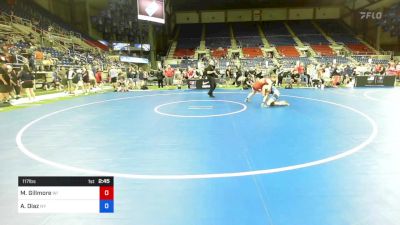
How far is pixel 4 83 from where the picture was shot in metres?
13.0

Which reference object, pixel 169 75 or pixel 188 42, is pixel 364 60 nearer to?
pixel 188 42

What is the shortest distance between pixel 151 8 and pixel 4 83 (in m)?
15.2

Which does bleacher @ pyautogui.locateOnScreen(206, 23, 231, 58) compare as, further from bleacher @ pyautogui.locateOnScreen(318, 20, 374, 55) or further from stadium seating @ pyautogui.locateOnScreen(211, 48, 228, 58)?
bleacher @ pyautogui.locateOnScreen(318, 20, 374, 55)

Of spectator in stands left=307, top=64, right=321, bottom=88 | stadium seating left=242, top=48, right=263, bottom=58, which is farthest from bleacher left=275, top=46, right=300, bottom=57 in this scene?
spectator in stands left=307, top=64, right=321, bottom=88

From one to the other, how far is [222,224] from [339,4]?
5394 centimetres

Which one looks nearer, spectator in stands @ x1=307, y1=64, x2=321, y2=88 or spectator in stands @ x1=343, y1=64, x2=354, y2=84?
spectator in stands @ x1=307, y1=64, x2=321, y2=88

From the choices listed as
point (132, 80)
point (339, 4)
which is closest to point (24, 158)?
point (132, 80)

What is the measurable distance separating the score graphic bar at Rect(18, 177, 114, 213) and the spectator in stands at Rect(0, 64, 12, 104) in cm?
1278

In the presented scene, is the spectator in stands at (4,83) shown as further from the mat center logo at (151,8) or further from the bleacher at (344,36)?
the bleacher at (344,36)

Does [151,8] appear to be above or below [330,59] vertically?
above

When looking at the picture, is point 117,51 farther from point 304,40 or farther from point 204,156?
point 204,156

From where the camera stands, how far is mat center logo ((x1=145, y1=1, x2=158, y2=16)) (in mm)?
25016

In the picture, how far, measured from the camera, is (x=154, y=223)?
3.33 metres

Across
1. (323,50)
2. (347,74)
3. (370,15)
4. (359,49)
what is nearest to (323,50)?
(323,50)
